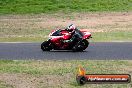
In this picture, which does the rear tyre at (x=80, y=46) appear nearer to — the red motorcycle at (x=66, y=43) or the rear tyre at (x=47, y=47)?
the red motorcycle at (x=66, y=43)

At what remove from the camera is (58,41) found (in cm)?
2202

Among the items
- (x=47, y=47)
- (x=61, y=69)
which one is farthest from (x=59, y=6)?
(x=61, y=69)

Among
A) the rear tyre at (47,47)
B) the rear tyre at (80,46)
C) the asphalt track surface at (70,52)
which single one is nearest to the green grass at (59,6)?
the asphalt track surface at (70,52)

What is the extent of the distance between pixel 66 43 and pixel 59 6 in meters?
29.2

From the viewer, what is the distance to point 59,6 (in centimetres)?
5100

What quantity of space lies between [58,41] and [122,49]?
3.11 metres

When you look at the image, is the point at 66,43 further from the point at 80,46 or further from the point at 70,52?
the point at 80,46

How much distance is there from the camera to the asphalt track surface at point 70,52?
19.8 meters

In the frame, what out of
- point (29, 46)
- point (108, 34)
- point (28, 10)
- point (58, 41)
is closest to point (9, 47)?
point (29, 46)

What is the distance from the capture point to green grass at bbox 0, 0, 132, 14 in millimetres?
49013

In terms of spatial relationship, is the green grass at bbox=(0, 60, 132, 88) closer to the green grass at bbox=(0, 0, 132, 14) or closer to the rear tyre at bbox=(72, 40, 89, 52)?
the rear tyre at bbox=(72, 40, 89, 52)

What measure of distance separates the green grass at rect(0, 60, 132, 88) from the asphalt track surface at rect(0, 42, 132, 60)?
4.48 ft

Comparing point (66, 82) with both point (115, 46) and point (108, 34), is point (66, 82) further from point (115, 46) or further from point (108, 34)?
point (108, 34)

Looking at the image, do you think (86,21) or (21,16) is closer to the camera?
(86,21)
